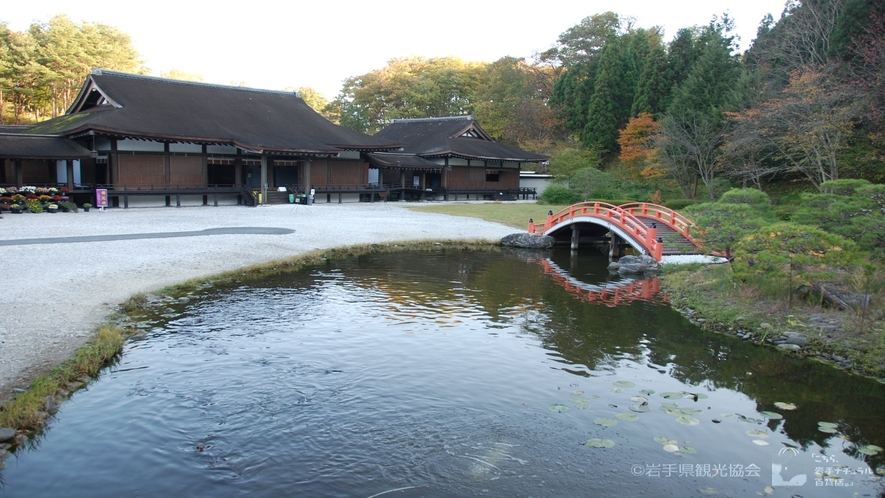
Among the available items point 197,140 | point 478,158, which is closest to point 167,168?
point 197,140

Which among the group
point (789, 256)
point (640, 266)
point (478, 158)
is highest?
point (478, 158)

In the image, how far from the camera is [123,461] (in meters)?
6.04

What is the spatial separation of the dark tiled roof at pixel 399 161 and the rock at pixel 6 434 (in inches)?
1287

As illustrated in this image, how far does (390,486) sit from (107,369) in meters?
4.90

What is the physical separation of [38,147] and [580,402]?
88.6 ft

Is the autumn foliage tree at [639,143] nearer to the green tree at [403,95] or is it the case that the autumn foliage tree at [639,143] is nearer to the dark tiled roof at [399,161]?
the dark tiled roof at [399,161]

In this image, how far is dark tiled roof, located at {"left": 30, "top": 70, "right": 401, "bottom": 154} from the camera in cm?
2853

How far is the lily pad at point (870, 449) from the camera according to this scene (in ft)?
22.1

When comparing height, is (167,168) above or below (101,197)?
above

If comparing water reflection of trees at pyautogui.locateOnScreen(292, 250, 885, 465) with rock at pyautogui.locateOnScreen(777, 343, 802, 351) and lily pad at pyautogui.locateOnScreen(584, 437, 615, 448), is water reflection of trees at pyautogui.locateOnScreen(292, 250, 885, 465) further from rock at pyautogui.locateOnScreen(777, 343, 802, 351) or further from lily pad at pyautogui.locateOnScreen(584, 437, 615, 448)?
lily pad at pyautogui.locateOnScreen(584, 437, 615, 448)

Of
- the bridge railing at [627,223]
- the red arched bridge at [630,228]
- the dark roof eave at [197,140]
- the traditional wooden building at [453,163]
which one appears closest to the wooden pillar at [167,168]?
the dark roof eave at [197,140]

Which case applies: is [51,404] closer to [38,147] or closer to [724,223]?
A: [724,223]

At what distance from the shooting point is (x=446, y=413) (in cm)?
732

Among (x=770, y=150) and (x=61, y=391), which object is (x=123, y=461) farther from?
(x=770, y=150)
